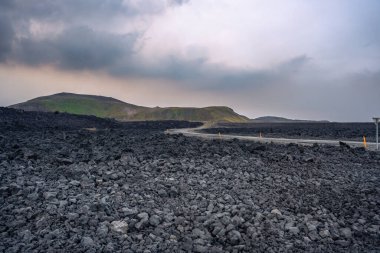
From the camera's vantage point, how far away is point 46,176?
14.6 metres

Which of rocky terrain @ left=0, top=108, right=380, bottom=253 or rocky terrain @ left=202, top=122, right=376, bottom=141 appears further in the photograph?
rocky terrain @ left=202, top=122, right=376, bottom=141

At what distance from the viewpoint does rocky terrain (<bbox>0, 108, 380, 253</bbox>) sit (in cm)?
952

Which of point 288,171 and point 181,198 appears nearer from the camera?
point 181,198

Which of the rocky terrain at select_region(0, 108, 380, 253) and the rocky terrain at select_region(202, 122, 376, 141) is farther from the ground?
the rocky terrain at select_region(202, 122, 376, 141)

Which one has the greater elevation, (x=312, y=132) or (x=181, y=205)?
(x=312, y=132)

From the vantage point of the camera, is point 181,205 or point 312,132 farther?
point 312,132

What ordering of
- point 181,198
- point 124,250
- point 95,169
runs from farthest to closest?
point 95,169
point 181,198
point 124,250

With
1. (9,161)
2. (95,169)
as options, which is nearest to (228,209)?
(95,169)

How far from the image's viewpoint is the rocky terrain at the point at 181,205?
9.52 meters

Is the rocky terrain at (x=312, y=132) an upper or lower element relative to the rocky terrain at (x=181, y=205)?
upper

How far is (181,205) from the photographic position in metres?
12.0

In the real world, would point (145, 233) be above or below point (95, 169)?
below

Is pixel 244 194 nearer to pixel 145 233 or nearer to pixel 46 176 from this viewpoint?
pixel 145 233

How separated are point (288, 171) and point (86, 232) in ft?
35.5
